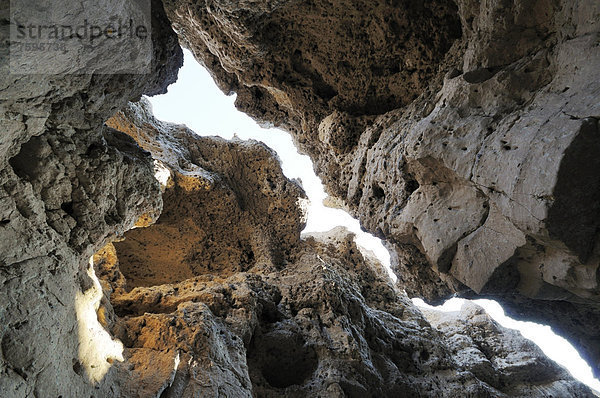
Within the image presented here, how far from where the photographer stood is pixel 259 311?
5.40 meters

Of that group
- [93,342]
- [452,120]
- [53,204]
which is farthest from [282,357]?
[452,120]

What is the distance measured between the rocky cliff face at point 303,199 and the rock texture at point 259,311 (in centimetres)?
4

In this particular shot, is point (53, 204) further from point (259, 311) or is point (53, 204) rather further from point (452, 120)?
point (452, 120)

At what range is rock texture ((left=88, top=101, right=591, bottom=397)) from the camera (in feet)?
13.5

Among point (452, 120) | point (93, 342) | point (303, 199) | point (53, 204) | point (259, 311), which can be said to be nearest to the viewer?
point (53, 204)

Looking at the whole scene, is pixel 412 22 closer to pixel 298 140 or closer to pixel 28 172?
pixel 298 140

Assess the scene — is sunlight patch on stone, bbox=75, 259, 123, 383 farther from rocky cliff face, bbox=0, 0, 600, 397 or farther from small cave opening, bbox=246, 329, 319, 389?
small cave opening, bbox=246, 329, 319, 389

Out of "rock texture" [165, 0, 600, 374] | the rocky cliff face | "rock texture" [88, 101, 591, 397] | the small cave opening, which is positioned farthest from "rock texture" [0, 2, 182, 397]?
"rock texture" [165, 0, 600, 374]

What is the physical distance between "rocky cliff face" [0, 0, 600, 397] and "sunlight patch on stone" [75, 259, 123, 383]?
Answer: 2 centimetres

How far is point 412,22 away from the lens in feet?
20.6

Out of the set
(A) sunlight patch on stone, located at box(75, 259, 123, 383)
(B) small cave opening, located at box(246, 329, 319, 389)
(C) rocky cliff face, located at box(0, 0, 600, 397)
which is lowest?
(A) sunlight patch on stone, located at box(75, 259, 123, 383)

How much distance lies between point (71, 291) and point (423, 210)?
4.27 meters

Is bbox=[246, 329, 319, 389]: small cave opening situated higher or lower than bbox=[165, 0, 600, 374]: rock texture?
lower

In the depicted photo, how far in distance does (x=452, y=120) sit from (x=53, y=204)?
451 cm
